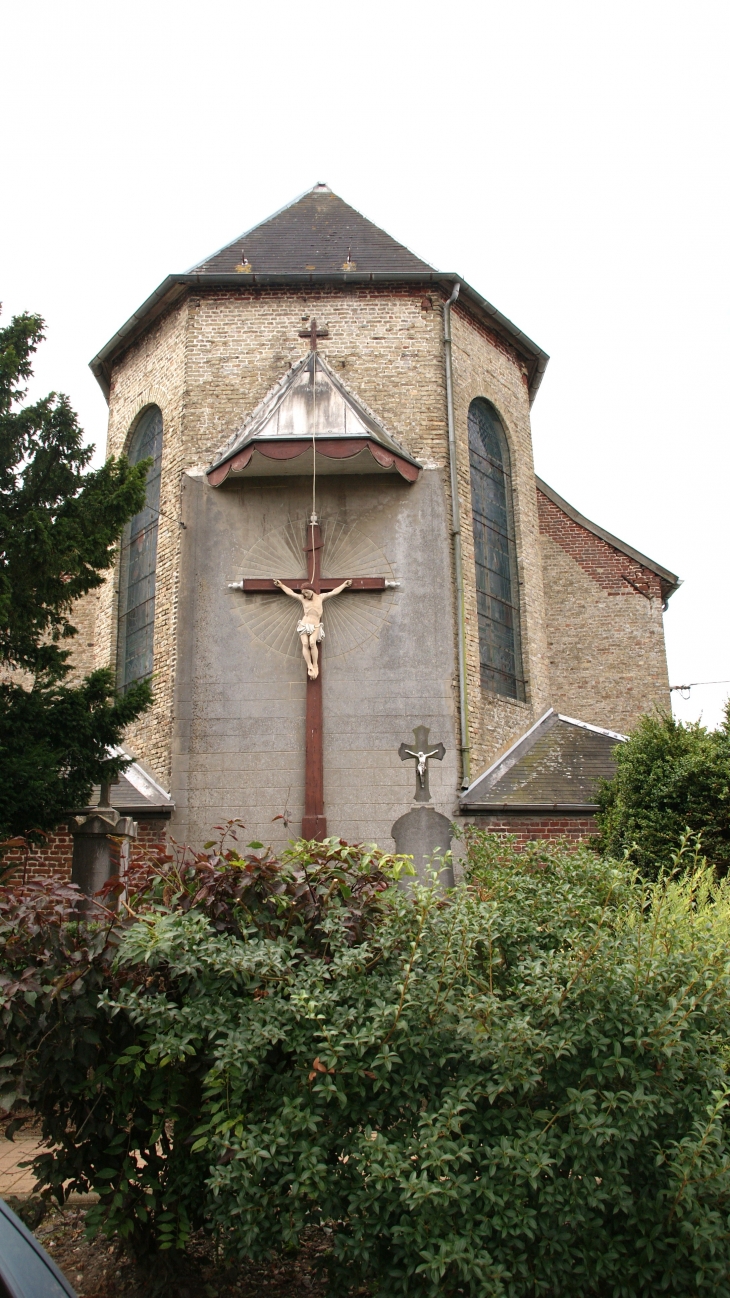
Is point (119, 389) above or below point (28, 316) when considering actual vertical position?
above

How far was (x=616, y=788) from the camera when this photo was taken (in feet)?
33.8

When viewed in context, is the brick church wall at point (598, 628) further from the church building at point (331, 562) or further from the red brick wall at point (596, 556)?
the church building at point (331, 562)

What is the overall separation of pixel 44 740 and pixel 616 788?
5829mm

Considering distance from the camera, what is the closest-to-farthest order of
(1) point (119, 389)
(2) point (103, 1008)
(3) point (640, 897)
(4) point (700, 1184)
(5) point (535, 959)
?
(4) point (700, 1184), (2) point (103, 1008), (5) point (535, 959), (3) point (640, 897), (1) point (119, 389)

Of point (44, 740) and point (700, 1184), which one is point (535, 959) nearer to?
point (700, 1184)

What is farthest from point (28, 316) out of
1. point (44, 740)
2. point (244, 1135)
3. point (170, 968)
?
point (244, 1135)

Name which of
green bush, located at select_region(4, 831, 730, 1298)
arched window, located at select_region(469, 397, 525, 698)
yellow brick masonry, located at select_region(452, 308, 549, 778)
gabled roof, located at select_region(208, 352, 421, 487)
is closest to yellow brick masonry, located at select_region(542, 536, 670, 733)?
yellow brick masonry, located at select_region(452, 308, 549, 778)

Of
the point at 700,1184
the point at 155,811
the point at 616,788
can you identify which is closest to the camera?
the point at 700,1184

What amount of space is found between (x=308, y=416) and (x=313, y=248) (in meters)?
3.75

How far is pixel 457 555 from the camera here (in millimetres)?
12422

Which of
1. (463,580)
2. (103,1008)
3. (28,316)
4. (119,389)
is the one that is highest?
(119,389)

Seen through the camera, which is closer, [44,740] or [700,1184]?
[700,1184]

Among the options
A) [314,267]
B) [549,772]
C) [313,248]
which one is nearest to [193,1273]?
[549,772]

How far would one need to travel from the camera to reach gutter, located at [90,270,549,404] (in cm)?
1312
